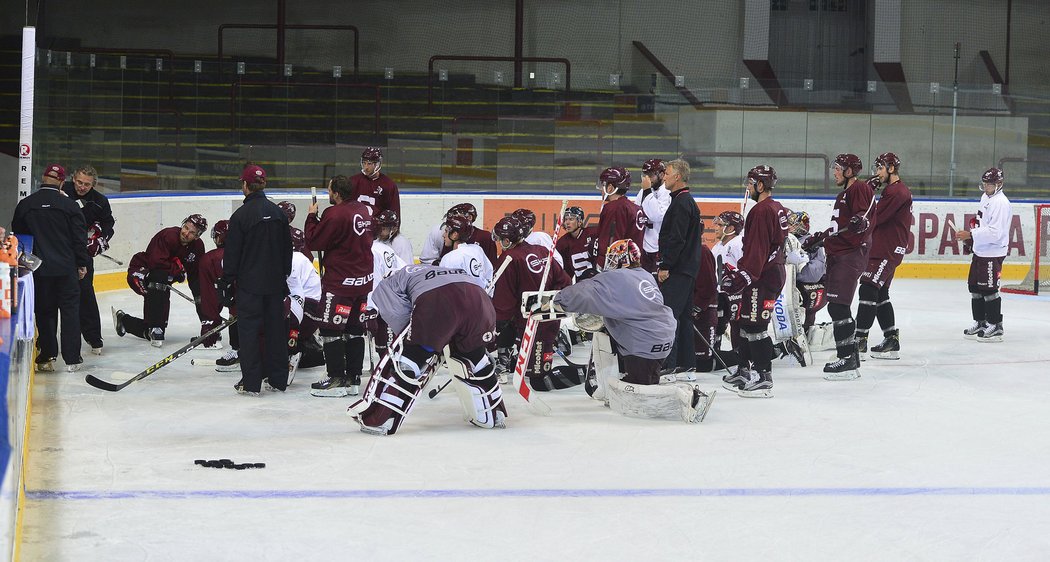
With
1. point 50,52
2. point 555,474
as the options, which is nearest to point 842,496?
point 555,474

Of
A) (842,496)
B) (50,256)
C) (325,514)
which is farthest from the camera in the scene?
(50,256)

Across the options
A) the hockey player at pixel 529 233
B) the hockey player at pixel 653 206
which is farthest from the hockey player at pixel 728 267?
the hockey player at pixel 529 233

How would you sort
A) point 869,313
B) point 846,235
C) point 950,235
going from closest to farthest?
point 846,235
point 869,313
point 950,235

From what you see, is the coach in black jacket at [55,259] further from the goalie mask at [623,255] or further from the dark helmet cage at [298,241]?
the goalie mask at [623,255]

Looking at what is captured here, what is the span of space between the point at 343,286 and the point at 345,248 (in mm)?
229

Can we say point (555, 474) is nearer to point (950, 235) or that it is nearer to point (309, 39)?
point (950, 235)

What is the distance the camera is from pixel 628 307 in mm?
6375

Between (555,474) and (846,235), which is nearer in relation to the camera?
(555,474)

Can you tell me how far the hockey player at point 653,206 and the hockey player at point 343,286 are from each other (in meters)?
2.00

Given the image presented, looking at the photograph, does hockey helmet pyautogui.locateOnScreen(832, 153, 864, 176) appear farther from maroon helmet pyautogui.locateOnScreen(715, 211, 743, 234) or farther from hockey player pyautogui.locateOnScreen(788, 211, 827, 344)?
maroon helmet pyautogui.locateOnScreen(715, 211, 743, 234)

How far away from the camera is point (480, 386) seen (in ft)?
20.3

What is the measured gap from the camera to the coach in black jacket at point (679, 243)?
23.7ft

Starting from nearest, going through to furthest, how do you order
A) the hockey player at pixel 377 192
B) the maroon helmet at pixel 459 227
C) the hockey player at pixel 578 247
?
the maroon helmet at pixel 459 227
the hockey player at pixel 578 247
the hockey player at pixel 377 192

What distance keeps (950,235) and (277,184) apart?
772 centimetres
